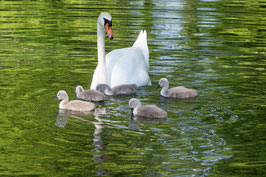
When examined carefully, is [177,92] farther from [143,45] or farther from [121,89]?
[143,45]

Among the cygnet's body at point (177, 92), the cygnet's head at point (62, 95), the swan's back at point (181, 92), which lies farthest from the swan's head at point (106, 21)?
the cygnet's head at point (62, 95)

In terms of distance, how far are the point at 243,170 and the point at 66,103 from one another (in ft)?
11.8

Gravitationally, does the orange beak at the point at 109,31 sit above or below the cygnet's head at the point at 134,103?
above

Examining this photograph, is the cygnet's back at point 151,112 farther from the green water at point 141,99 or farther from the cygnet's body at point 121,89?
the cygnet's body at point 121,89

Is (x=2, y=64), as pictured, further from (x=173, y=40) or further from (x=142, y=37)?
(x=173, y=40)

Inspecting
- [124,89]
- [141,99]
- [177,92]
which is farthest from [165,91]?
[124,89]

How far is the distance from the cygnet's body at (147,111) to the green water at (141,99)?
148mm

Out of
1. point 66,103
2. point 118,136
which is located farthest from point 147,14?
point 118,136

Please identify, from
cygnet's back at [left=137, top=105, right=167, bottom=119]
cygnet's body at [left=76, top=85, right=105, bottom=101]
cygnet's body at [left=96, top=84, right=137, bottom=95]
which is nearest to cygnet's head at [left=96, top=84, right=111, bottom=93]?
cygnet's body at [left=96, top=84, right=137, bottom=95]

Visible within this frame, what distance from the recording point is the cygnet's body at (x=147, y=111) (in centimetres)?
970

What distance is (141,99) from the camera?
1116 centimetres

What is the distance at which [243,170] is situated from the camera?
25.5 feet

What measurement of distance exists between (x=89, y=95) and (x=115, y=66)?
1.45 meters

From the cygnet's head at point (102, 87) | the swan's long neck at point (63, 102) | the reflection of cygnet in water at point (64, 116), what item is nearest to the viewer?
the reflection of cygnet in water at point (64, 116)
